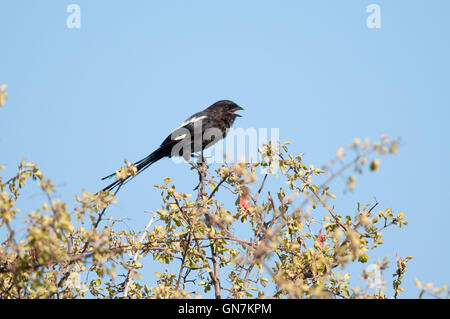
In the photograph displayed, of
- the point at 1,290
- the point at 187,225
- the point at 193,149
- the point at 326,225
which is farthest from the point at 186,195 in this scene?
the point at 193,149

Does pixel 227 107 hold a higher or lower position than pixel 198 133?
higher

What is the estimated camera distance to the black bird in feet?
23.4

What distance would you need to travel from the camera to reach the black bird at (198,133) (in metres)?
7.12

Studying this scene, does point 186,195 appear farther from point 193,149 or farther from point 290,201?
point 193,149

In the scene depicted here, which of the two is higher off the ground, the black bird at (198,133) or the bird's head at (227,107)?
the bird's head at (227,107)

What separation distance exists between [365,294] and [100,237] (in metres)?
1.45

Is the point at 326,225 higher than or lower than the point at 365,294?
higher

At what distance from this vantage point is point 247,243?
3.43m

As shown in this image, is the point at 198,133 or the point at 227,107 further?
the point at 227,107

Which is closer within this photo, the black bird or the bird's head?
the black bird

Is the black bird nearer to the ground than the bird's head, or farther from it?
nearer to the ground

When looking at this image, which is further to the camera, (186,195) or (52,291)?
(186,195)

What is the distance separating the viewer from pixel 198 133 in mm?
7199

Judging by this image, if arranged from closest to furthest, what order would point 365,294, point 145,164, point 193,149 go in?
1. point 365,294
2. point 145,164
3. point 193,149
